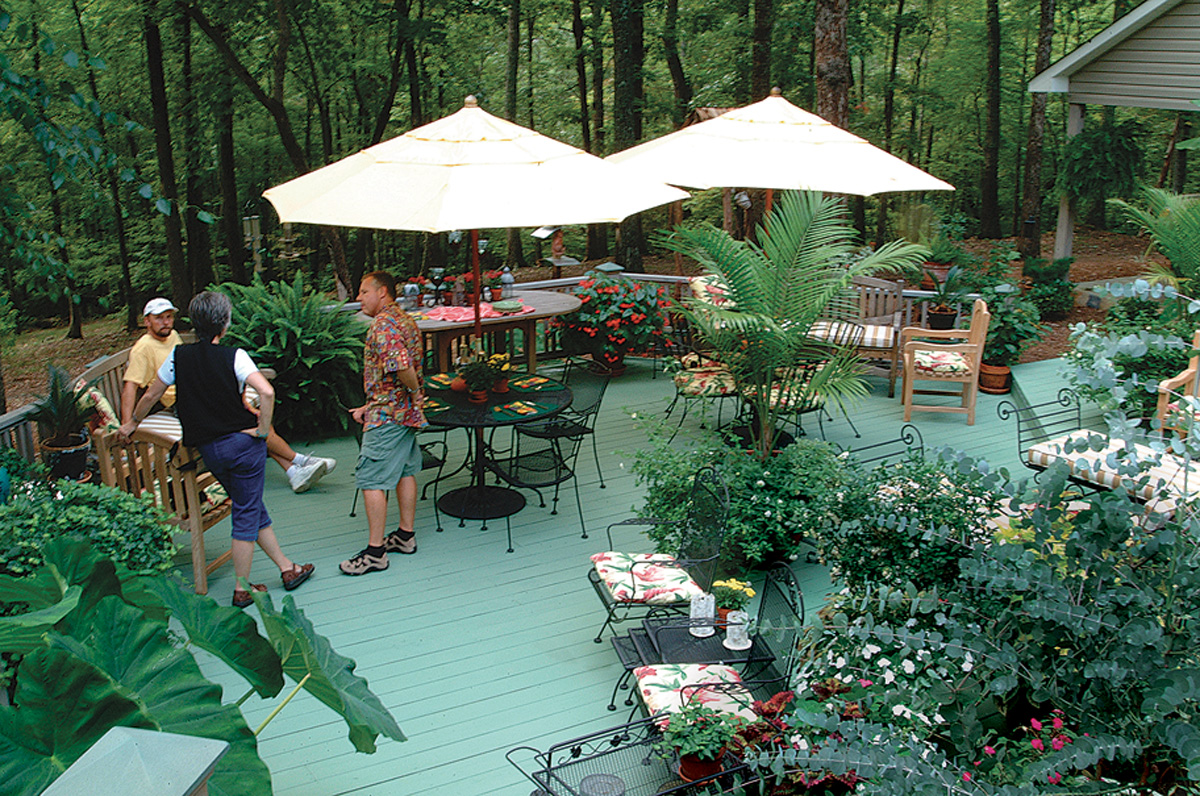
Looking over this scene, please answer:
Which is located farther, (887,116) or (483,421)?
(887,116)

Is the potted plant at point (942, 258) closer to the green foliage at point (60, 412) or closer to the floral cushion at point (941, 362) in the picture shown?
the floral cushion at point (941, 362)

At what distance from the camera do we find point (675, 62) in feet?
61.2

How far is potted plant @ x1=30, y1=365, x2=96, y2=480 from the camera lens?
588 centimetres

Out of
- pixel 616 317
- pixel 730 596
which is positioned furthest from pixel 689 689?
pixel 616 317

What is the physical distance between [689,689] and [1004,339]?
250 inches

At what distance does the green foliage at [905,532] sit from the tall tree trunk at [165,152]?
48.4 ft

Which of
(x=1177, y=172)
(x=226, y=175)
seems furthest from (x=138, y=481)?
(x=1177, y=172)

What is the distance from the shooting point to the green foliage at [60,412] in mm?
5895

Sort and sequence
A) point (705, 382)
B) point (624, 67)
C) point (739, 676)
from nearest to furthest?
1. point (739, 676)
2. point (705, 382)
3. point (624, 67)

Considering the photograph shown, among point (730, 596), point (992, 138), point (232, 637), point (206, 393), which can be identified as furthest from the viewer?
point (992, 138)

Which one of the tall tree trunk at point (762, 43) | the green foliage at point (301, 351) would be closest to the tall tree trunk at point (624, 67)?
the tall tree trunk at point (762, 43)

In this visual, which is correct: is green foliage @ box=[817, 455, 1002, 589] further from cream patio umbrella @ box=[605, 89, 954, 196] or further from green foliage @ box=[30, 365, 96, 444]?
green foliage @ box=[30, 365, 96, 444]

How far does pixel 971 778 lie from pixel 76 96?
4.68 m

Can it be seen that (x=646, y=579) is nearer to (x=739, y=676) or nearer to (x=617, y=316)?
(x=739, y=676)
